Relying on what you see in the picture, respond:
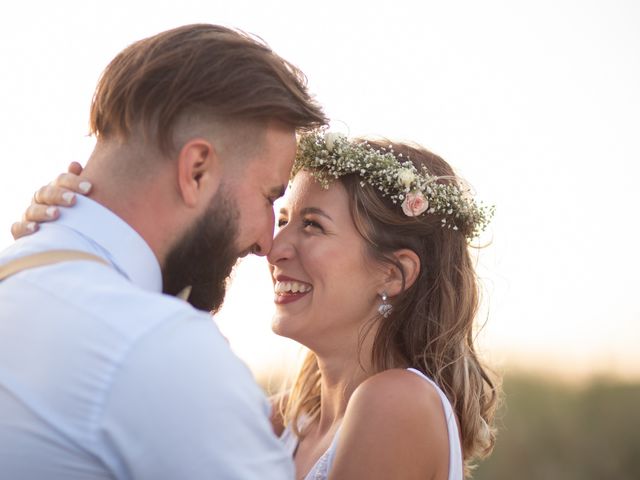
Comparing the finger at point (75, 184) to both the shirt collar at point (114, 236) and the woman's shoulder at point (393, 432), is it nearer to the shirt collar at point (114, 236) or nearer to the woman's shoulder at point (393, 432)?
the shirt collar at point (114, 236)

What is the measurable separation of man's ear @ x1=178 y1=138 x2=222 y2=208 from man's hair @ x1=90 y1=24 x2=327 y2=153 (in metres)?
0.07

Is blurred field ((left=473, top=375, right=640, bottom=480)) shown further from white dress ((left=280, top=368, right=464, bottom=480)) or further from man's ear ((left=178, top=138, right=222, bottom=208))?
man's ear ((left=178, top=138, right=222, bottom=208))

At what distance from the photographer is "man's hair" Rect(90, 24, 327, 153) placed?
2836mm

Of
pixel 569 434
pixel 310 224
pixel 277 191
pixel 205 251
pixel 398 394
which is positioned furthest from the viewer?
pixel 569 434

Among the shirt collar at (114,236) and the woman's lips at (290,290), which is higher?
the shirt collar at (114,236)

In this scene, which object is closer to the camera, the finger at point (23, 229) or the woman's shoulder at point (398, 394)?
the finger at point (23, 229)

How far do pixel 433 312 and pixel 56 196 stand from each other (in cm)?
226

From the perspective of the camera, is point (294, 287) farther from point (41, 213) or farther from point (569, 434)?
point (569, 434)

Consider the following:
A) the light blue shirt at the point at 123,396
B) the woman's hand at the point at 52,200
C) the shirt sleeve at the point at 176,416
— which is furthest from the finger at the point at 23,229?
the shirt sleeve at the point at 176,416

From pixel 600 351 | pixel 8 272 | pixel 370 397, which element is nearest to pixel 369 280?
pixel 370 397

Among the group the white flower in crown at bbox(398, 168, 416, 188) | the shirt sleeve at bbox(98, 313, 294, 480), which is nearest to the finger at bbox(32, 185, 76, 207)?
the shirt sleeve at bbox(98, 313, 294, 480)

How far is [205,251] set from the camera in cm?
293

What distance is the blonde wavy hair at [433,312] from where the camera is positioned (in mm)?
4215

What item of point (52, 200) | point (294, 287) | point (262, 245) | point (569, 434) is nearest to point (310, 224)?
point (294, 287)
